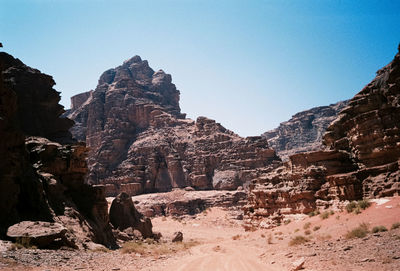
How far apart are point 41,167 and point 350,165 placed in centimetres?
2020

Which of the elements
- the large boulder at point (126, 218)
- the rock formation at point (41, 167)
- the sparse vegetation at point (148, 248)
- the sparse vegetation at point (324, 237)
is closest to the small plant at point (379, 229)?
the sparse vegetation at point (324, 237)

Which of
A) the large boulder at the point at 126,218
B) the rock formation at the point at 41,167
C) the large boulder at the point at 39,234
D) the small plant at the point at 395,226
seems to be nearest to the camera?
the small plant at the point at 395,226

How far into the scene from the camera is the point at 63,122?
2303cm

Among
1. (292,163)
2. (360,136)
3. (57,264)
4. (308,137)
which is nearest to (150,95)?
(308,137)

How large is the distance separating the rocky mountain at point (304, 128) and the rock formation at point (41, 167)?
79.1m

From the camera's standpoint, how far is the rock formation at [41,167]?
13.0 m

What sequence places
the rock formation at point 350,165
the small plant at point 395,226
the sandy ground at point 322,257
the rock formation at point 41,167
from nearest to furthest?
the sandy ground at point 322,257 → the small plant at point 395,226 → the rock formation at point 41,167 → the rock formation at point 350,165

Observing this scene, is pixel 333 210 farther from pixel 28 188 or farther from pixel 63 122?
pixel 63 122

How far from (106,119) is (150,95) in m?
14.1

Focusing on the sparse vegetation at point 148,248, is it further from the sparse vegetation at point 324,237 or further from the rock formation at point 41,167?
the sparse vegetation at point 324,237

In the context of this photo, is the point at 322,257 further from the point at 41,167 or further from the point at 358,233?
the point at 41,167

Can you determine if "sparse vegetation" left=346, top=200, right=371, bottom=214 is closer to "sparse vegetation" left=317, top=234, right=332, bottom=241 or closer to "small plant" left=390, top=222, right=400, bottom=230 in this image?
"sparse vegetation" left=317, top=234, right=332, bottom=241

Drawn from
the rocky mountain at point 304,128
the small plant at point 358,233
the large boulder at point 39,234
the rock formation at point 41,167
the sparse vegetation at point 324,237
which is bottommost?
the sparse vegetation at point 324,237

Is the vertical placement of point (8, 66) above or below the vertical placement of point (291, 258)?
above
